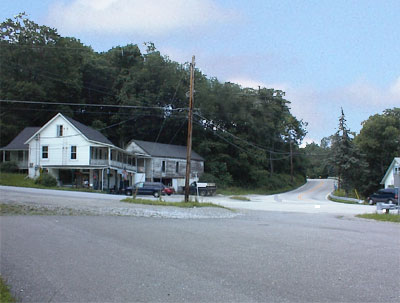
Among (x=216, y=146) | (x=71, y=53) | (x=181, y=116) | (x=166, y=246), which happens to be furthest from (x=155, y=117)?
(x=166, y=246)

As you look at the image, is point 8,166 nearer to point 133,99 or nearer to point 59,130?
point 59,130

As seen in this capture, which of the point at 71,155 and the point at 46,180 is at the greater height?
the point at 71,155

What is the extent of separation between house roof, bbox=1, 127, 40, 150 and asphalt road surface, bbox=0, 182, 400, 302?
1673 inches

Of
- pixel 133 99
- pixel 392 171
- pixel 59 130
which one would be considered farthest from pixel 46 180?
pixel 392 171

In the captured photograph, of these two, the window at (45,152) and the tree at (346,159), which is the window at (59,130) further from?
the tree at (346,159)

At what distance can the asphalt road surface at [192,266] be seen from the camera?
5949 mm

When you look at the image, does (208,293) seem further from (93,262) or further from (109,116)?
(109,116)

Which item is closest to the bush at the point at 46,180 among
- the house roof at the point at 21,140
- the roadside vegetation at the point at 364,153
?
the house roof at the point at 21,140

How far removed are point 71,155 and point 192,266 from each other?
136 ft

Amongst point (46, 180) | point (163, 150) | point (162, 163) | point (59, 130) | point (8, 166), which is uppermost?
point (59, 130)

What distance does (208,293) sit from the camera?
595 cm

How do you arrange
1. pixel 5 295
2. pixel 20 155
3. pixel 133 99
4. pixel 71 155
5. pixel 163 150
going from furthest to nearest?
pixel 133 99 → pixel 163 150 → pixel 20 155 → pixel 71 155 → pixel 5 295

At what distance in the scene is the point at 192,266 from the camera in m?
7.59

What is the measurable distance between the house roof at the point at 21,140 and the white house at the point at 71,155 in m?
3.93
